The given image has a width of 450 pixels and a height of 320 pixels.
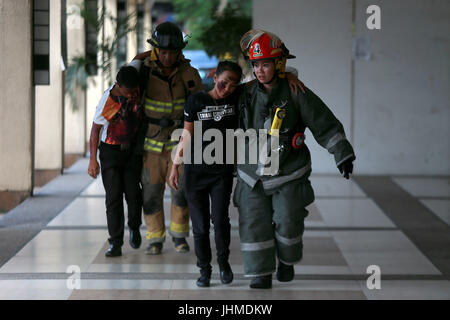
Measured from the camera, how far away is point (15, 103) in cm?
775

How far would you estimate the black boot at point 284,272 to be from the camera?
4.85 metres

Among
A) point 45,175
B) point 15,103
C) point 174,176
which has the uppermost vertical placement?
point 15,103

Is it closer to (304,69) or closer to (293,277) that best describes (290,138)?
(293,277)

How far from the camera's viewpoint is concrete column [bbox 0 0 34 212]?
7615 mm

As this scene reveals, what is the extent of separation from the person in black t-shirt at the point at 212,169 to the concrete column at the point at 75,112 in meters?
6.31

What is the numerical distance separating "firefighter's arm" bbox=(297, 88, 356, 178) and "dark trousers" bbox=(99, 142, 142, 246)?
55.2 inches

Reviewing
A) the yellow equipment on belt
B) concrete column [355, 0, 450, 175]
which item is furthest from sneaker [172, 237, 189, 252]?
concrete column [355, 0, 450, 175]

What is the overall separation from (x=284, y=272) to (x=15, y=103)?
13.1 feet

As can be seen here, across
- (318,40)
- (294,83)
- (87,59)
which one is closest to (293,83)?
(294,83)

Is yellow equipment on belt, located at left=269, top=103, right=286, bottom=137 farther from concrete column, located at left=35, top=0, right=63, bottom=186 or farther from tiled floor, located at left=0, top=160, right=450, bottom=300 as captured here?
concrete column, located at left=35, top=0, right=63, bottom=186

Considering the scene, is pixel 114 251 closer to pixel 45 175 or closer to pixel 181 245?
pixel 181 245

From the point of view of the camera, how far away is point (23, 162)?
7.85 m

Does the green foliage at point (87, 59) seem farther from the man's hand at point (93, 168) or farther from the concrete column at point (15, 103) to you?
the man's hand at point (93, 168)
